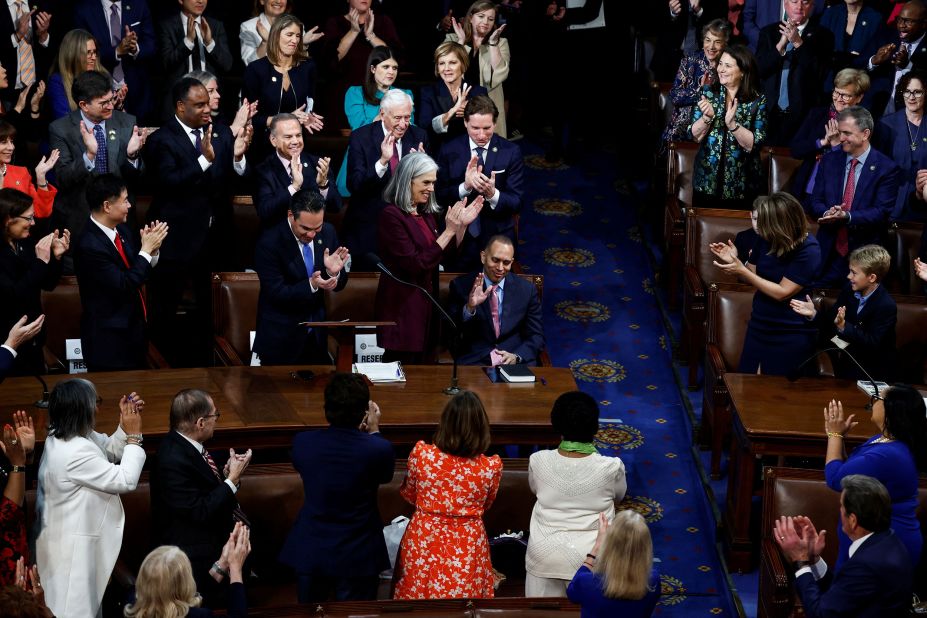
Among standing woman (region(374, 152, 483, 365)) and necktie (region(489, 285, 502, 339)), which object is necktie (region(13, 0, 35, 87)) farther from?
necktie (region(489, 285, 502, 339))

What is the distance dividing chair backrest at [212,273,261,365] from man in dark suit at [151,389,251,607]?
1.94m

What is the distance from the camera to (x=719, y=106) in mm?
7098

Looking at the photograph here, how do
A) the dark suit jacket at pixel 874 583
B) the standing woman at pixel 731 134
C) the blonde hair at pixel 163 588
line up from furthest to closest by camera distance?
the standing woman at pixel 731 134 → the dark suit jacket at pixel 874 583 → the blonde hair at pixel 163 588

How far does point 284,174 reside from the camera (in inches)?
250

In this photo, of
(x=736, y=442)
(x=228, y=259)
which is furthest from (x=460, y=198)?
(x=736, y=442)

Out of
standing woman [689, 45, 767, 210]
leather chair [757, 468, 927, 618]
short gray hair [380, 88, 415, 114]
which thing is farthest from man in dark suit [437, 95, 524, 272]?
leather chair [757, 468, 927, 618]

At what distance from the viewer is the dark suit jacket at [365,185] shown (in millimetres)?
6574

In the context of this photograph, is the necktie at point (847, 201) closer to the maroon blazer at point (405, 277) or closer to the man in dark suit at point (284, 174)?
the maroon blazer at point (405, 277)

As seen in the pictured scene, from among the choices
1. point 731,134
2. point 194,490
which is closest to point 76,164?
point 194,490

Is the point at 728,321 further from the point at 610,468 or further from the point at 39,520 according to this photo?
the point at 39,520

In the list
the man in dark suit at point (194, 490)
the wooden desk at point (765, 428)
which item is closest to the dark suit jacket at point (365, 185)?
Answer: the wooden desk at point (765, 428)

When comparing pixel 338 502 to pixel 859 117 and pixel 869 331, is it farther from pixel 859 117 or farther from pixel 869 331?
pixel 859 117

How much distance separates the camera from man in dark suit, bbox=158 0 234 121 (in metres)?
7.52

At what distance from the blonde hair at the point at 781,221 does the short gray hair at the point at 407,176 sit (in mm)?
1545
